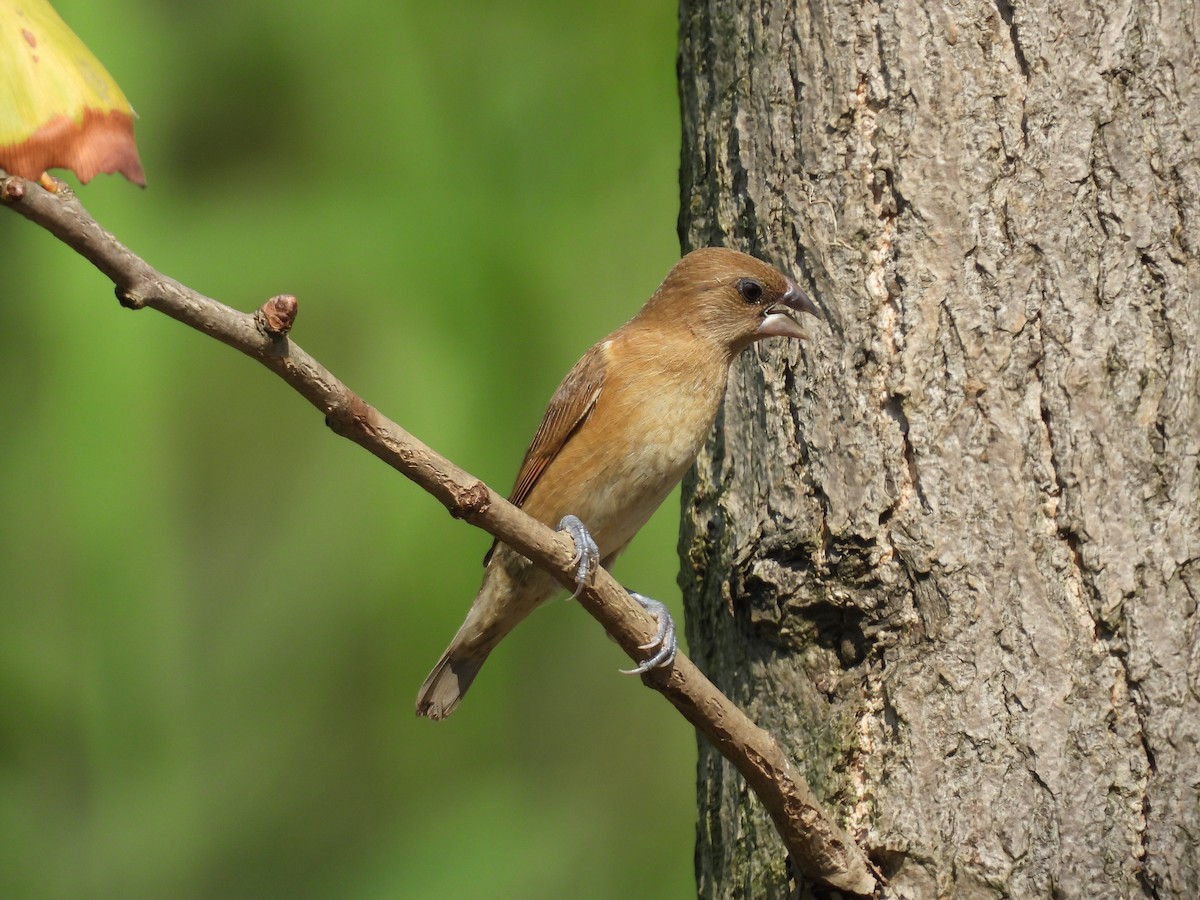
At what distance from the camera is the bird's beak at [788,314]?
105 inches

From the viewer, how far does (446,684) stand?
3.57 m

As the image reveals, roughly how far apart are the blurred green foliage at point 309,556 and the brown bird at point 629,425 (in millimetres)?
2913

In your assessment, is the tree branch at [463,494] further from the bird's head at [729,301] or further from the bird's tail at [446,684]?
the bird's tail at [446,684]

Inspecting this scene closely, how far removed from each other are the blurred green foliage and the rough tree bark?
382 cm

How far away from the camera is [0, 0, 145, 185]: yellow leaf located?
3.68ft

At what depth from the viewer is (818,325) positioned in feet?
8.60

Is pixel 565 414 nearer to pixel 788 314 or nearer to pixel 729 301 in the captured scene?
pixel 729 301

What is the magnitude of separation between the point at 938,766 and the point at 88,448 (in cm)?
569

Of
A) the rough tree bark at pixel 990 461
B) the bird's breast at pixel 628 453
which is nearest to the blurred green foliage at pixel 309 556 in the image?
the bird's breast at pixel 628 453

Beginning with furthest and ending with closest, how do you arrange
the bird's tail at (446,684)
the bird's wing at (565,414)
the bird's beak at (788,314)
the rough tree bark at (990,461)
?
the bird's tail at (446,684) → the bird's wing at (565,414) → the bird's beak at (788,314) → the rough tree bark at (990,461)

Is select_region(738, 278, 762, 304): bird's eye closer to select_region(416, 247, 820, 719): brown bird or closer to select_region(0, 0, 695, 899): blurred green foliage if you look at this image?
select_region(416, 247, 820, 719): brown bird

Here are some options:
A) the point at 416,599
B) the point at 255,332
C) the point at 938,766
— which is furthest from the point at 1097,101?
the point at 416,599

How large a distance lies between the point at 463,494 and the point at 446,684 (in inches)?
71.1

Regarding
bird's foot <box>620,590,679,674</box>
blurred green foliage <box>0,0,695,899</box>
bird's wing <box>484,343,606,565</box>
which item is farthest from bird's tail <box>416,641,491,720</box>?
blurred green foliage <box>0,0,695,899</box>
